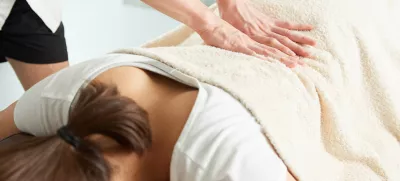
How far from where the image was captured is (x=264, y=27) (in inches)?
45.0

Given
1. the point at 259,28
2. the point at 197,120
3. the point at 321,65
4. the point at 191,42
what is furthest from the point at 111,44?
the point at 197,120

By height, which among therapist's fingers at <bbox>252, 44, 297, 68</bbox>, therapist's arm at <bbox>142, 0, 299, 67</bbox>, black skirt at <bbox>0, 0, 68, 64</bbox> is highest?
therapist's arm at <bbox>142, 0, 299, 67</bbox>

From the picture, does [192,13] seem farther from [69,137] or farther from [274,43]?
[69,137]

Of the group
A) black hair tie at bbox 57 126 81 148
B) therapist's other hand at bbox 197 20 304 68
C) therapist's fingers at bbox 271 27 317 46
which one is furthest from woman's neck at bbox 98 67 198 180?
therapist's fingers at bbox 271 27 317 46

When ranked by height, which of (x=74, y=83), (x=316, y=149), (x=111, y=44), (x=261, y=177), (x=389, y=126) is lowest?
(x=111, y=44)

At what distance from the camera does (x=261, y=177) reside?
0.71m

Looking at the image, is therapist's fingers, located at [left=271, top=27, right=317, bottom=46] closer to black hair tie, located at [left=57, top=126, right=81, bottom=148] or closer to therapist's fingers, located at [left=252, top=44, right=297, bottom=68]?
therapist's fingers, located at [left=252, top=44, right=297, bottom=68]

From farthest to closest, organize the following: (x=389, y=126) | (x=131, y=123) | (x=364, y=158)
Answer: (x=389, y=126)
(x=364, y=158)
(x=131, y=123)

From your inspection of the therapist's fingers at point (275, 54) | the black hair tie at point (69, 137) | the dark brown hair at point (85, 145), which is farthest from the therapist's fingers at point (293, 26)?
the black hair tie at point (69, 137)

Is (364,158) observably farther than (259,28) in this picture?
No

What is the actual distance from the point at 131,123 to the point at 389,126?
27.6 inches

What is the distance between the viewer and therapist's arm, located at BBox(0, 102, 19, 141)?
2.90 feet

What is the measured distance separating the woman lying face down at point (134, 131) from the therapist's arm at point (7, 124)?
44mm

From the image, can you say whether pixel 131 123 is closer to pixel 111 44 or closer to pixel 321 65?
pixel 321 65
